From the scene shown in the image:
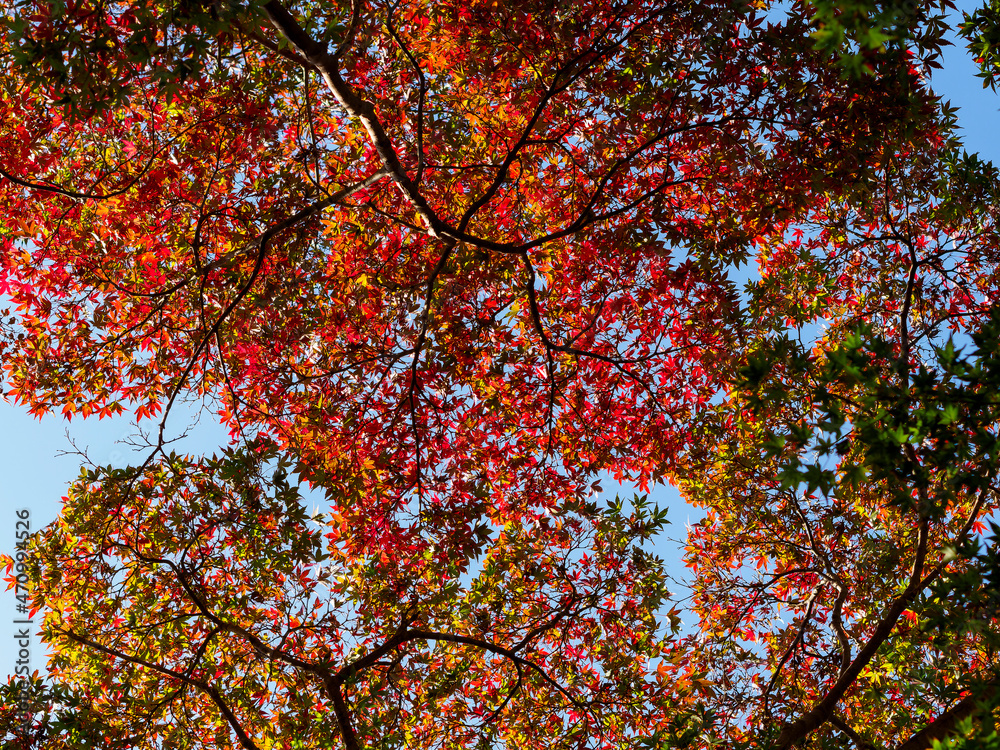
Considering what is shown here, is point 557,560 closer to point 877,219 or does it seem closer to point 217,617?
point 217,617

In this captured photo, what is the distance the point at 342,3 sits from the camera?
6.36 m

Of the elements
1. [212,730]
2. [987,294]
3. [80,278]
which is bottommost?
[987,294]

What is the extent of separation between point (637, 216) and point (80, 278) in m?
5.76

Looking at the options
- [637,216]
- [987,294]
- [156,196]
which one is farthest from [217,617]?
[987,294]

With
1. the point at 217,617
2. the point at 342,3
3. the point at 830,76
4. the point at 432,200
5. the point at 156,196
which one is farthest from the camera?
the point at 432,200

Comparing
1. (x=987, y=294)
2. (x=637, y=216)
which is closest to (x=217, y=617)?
(x=637, y=216)

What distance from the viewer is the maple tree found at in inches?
228

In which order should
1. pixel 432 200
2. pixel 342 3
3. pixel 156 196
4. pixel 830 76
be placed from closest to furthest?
pixel 830 76
pixel 342 3
pixel 156 196
pixel 432 200

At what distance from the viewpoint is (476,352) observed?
274 inches

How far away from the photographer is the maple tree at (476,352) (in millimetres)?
5785

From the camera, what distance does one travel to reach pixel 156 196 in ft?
22.7

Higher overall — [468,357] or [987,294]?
[468,357]

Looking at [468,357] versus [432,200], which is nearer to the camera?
[468,357]

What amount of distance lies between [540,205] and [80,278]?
5.01m
